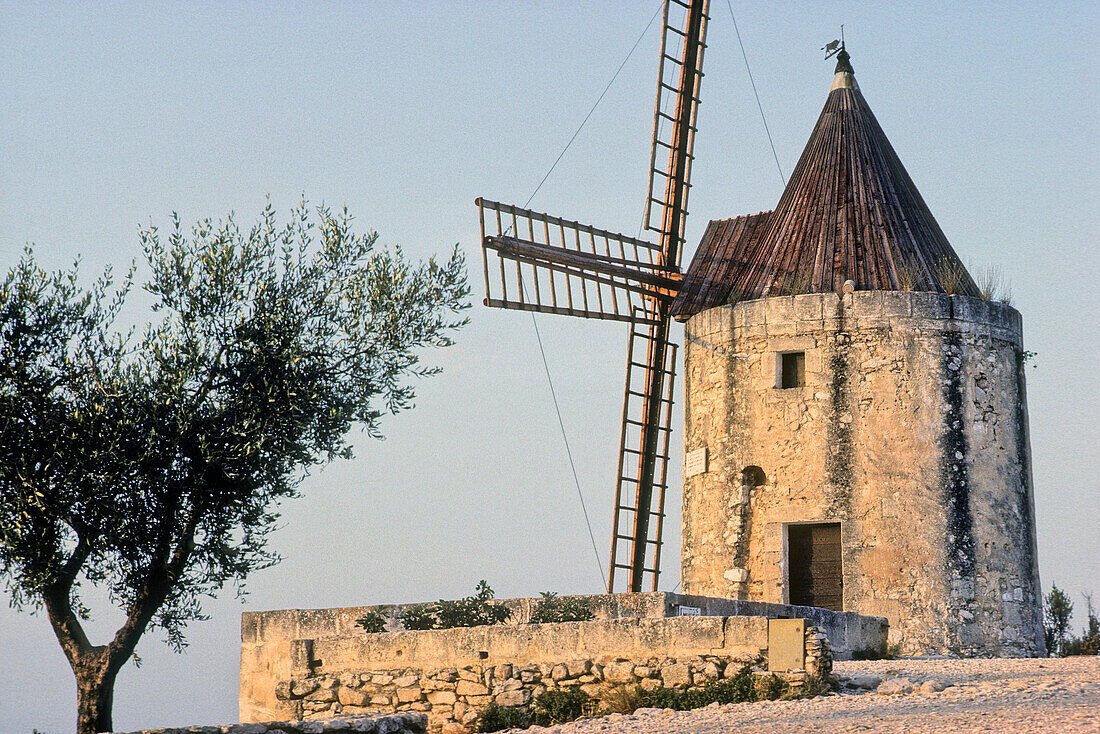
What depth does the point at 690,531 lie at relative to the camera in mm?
14211

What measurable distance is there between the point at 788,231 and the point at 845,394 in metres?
2.23

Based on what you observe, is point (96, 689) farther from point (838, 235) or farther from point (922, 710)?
point (838, 235)

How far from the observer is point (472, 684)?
994 centimetres

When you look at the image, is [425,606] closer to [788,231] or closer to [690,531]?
[690,531]

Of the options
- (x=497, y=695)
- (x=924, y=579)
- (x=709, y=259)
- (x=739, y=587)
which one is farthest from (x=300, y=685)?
(x=709, y=259)

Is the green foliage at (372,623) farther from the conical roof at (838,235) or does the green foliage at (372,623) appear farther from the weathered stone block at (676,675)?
the conical roof at (838,235)

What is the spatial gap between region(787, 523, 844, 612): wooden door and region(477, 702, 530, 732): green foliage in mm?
4638

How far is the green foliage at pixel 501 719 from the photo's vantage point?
9.32 meters

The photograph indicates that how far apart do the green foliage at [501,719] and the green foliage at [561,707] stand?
0.09 metres

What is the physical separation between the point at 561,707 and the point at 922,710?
2602mm

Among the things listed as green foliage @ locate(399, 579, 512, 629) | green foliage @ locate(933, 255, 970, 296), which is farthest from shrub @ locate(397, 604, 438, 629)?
green foliage @ locate(933, 255, 970, 296)

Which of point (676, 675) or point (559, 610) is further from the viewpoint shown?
point (559, 610)

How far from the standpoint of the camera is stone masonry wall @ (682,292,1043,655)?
12797 millimetres

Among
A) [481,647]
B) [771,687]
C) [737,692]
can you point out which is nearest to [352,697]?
[481,647]
